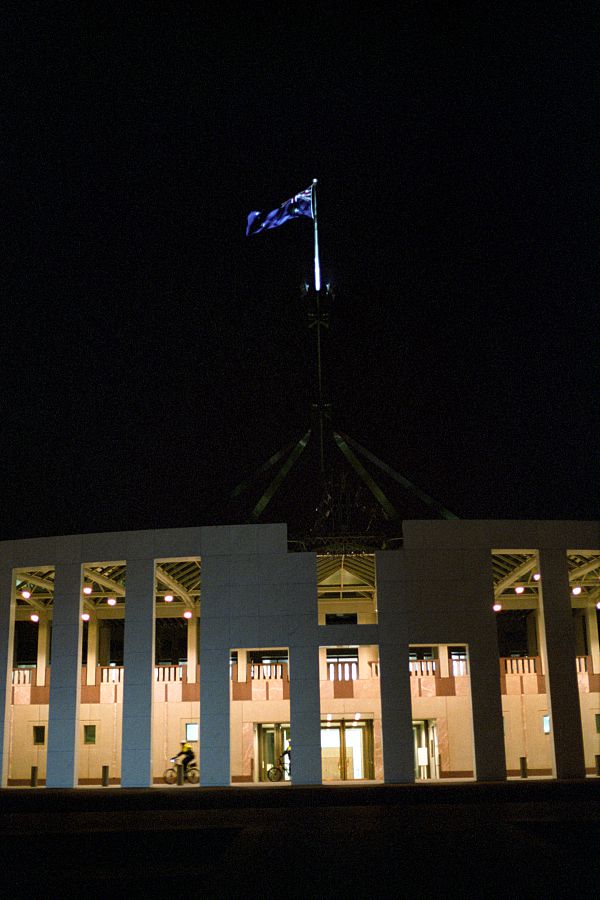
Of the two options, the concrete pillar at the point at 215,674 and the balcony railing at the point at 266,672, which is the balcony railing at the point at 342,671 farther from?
the concrete pillar at the point at 215,674

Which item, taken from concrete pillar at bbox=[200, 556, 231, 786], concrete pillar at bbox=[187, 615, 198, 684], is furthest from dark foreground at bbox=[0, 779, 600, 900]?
concrete pillar at bbox=[187, 615, 198, 684]

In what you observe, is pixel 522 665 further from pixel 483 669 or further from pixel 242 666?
pixel 242 666

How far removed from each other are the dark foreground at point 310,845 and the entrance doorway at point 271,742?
9040 mm

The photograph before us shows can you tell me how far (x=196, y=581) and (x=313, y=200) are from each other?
12.5m

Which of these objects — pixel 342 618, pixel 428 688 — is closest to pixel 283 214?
pixel 342 618

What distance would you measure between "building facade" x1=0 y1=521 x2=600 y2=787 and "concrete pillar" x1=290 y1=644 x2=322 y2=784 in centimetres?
3

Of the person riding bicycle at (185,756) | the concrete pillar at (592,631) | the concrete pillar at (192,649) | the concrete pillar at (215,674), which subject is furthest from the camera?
the concrete pillar at (592,631)

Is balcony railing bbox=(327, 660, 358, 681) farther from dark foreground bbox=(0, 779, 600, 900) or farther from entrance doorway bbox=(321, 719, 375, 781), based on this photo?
dark foreground bbox=(0, 779, 600, 900)

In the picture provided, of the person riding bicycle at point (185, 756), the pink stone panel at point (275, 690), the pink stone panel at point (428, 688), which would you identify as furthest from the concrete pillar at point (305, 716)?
the pink stone panel at point (428, 688)

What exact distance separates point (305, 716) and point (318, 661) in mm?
1332

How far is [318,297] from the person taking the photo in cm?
3117

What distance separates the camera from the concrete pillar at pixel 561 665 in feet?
76.5

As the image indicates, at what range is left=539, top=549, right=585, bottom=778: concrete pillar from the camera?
76.5 ft

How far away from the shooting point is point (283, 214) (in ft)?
99.8
